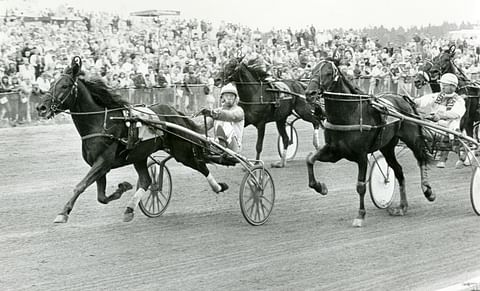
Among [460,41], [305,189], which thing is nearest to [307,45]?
[460,41]

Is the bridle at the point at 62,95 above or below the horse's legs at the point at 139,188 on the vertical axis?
above

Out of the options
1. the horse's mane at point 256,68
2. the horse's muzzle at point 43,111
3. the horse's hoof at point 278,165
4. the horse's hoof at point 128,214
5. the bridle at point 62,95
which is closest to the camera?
the horse's muzzle at point 43,111

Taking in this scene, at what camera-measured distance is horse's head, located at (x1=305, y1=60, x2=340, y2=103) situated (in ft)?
25.2

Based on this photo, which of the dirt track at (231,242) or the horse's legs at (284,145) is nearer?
the dirt track at (231,242)

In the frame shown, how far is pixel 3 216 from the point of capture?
26.9 feet

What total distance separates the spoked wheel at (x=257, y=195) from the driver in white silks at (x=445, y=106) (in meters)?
2.39

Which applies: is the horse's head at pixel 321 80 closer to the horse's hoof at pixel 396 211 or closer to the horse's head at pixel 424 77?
the horse's hoof at pixel 396 211

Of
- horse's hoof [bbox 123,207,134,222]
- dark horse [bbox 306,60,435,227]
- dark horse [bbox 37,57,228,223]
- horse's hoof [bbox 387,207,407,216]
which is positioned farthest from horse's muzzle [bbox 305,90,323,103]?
horse's hoof [bbox 123,207,134,222]

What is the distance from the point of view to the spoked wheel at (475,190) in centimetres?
849

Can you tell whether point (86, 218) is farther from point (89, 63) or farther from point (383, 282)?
point (89, 63)

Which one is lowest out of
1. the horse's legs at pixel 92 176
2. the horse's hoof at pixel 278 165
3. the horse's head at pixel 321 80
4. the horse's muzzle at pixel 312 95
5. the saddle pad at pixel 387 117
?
the horse's hoof at pixel 278 165

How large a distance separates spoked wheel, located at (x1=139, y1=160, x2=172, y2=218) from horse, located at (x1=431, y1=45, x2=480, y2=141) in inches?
223

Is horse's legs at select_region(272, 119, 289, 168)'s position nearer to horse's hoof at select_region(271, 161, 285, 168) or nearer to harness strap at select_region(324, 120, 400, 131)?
horse's hoof at select_region(271, 161, 285, 168)

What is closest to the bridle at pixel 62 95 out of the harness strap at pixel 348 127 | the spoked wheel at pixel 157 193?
the spoked wheel at pixel 157 193
